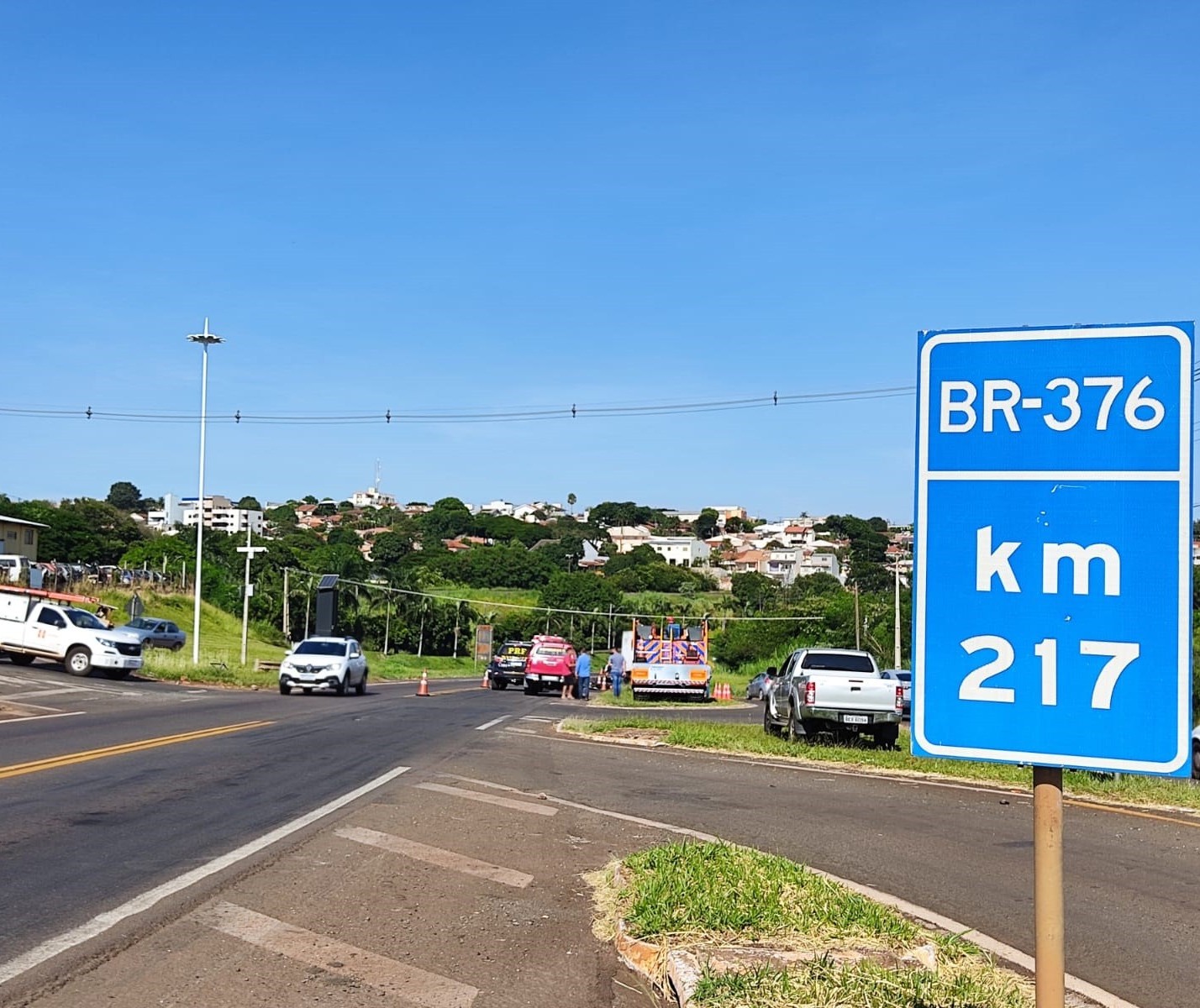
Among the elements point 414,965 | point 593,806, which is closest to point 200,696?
point 593,806

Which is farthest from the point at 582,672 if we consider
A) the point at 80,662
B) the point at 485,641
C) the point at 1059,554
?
the point at 1059,554

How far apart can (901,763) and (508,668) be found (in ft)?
114

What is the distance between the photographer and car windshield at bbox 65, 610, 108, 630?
38.2 m

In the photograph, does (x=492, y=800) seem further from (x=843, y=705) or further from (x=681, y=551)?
(x=681, y=551)

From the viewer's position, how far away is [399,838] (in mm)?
10633

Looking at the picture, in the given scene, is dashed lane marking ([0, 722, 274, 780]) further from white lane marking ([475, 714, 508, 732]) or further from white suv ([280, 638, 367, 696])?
white suv ([280, 638, 367, 696])

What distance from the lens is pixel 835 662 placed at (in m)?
22.9

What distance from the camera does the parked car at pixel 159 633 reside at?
170 ft

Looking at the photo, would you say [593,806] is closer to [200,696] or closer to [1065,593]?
[1065,593]

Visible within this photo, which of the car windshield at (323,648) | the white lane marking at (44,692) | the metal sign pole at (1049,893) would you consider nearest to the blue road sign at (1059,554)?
the metal sign pole at (1049,893)

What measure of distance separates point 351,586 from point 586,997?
7737 cm

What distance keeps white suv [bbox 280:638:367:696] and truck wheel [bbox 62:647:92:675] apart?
5.67 meters

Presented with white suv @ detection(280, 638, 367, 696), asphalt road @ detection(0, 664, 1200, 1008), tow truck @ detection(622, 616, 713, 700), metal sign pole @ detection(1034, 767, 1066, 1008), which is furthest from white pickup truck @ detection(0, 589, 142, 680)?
metal sign pole @ detection(1034, 767, 1066, 1008)

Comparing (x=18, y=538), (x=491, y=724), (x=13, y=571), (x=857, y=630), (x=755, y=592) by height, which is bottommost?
(x=491, y=724)
